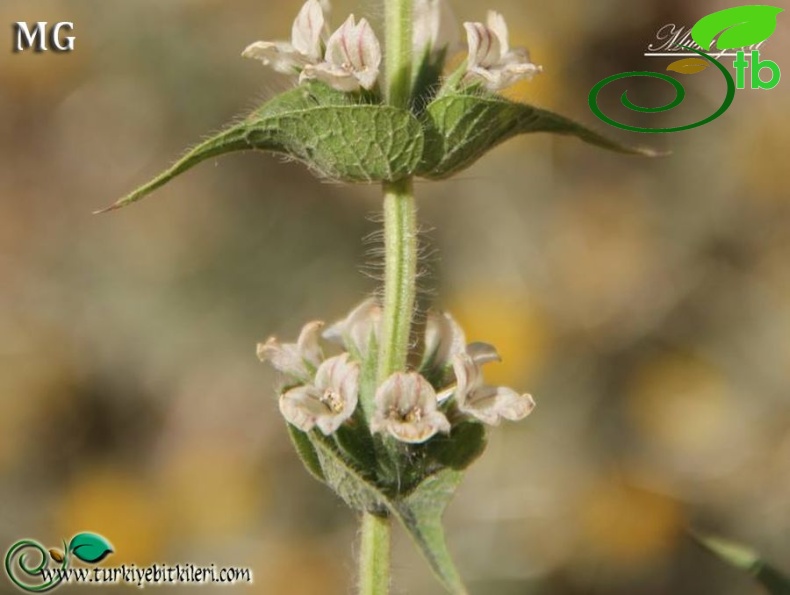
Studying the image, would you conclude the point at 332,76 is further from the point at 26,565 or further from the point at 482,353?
the point at 26,565

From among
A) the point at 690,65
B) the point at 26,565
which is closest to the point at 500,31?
the point at 26,565

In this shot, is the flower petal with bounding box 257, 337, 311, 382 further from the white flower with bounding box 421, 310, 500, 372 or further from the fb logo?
the fb logo

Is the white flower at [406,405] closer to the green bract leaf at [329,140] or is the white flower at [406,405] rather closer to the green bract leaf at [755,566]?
the green bract leaf at [329,140]

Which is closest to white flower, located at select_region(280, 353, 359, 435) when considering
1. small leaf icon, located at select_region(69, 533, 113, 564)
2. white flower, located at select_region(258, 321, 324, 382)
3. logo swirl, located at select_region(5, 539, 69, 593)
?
white flower, located at select_region(258, 321, 324, 382)

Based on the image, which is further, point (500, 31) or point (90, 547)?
point (90, 547)

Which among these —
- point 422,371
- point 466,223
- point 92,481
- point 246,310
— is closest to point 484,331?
point 466,223

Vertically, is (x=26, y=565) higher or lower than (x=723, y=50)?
lower
